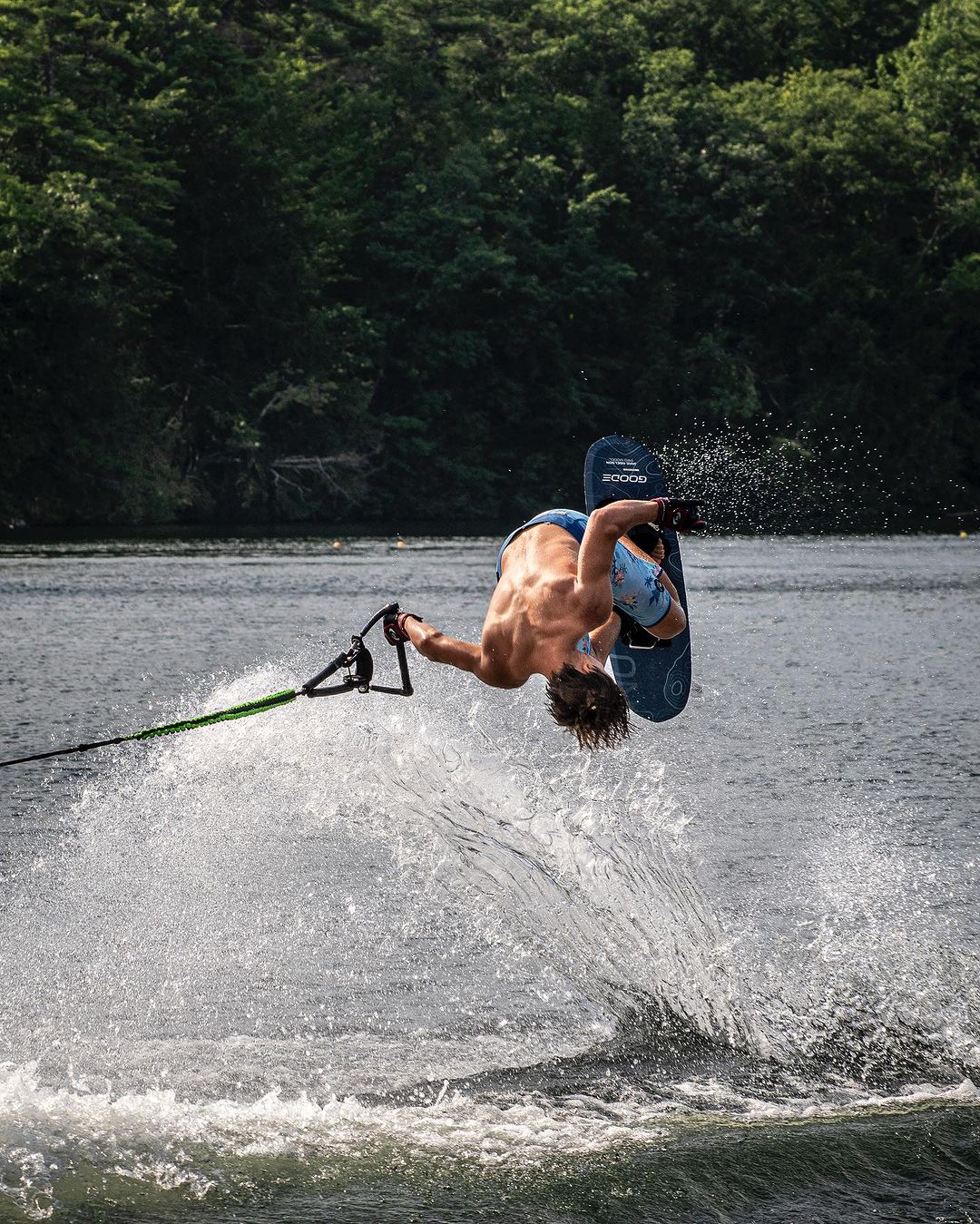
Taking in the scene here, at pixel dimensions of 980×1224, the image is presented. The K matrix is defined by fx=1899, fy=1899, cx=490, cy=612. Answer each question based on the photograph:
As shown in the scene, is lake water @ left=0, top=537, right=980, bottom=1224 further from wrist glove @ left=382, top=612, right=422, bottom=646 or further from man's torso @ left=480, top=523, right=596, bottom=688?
man's torso @ left=480, top=523, right=596, bottom=688

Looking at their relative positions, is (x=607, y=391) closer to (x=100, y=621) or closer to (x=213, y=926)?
(x=100, y=621)

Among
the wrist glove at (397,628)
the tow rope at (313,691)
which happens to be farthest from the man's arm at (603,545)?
the wrist glove at (397,628)

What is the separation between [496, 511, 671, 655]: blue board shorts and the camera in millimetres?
8547

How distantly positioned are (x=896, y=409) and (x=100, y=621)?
38.8 m

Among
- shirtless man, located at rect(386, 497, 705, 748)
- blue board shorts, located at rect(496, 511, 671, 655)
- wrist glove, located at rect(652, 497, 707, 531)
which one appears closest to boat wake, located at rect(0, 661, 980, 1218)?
blue board shorts, located at rect(496, 511, 671, 655)

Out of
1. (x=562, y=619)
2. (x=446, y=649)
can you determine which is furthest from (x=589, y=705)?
(x=446, y=649)

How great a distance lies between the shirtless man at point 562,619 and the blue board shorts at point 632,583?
19mm

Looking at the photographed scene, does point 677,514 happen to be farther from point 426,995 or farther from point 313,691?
point 426,995

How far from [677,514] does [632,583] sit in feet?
3.99

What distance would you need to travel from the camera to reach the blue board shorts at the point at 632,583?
28.0 feet

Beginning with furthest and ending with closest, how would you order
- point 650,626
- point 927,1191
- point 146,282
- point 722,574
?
point 146,282
point 722,574
point 650,626
point 927,1191

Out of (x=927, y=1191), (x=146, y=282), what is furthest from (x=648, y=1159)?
(x=146, y=282)

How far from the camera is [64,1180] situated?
665cm

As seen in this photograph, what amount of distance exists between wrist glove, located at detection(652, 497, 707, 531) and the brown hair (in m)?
0.69
